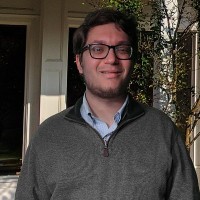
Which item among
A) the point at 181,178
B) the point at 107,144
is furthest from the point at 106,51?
the point at 181,178

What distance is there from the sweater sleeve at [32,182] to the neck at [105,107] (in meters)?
0.30

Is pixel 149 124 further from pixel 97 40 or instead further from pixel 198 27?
pixel 198 27

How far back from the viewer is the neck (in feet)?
6.06

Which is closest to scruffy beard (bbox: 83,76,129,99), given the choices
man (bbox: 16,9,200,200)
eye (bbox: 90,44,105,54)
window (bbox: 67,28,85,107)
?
man (bbox: 16,9,200,200)

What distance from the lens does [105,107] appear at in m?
1.85

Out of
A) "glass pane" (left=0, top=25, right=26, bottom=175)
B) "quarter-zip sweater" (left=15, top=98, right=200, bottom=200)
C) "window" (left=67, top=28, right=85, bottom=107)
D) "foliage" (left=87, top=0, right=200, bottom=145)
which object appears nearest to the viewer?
"quarter-zip sweater" (left=15, top=98, right=200, bottom=200)

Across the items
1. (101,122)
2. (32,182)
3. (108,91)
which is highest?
(108,91)

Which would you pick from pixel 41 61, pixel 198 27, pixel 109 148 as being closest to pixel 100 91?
pixel 109 148

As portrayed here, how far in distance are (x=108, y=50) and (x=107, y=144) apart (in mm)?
368

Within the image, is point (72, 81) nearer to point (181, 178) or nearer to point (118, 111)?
point (118, 111)

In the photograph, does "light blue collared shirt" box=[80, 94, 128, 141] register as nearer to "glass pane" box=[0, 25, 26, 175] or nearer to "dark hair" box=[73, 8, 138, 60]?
"dark hair" box=[73, 8, 138, 60]

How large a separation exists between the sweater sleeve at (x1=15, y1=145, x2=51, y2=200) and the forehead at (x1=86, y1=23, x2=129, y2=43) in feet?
1.70

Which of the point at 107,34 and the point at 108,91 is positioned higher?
the point at 107,34

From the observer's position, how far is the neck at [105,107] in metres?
1.85
